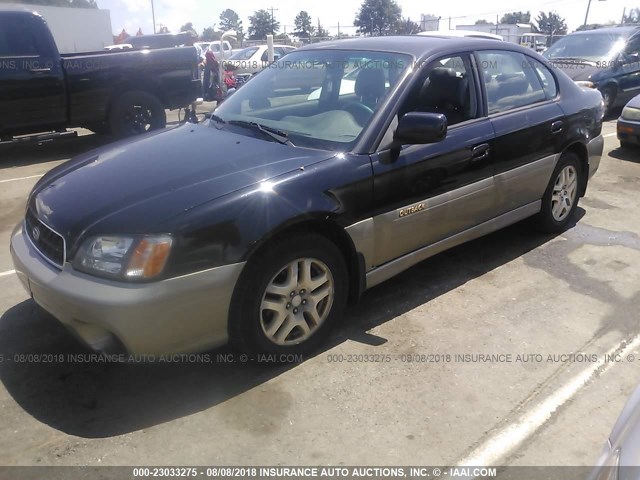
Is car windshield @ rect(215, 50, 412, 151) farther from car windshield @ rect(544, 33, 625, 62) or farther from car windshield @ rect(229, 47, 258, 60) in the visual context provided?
car windshield @ rect(229, 47, 258, 60)

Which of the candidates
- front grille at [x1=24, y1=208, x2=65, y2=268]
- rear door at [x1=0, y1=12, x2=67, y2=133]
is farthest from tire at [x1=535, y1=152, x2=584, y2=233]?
rear door at [x1=0, y1=12, x2=67, y2=133]

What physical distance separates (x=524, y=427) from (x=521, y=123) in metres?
2.41

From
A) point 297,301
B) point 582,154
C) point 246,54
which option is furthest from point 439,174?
point 246,54

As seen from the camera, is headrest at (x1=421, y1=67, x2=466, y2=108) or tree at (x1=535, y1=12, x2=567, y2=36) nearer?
headrest at (x1=421, y1=67, x2=466, y2=108)

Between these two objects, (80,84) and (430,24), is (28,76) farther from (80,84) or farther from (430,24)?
(430,24)

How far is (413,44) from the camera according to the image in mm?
3912

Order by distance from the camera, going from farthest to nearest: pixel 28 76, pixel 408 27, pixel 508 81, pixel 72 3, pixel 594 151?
pixel 408 27
pixel 72 3
pixel 28 76
pixel 594 151
pixel 508 81

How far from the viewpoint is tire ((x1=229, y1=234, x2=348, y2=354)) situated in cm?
286

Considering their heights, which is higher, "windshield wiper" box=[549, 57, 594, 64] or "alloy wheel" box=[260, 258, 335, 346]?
"windshield wiper" box=[549, 57, 594, 64]

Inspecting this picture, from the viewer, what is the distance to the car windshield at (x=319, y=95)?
349cm

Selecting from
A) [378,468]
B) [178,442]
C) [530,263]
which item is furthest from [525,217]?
[178,442]

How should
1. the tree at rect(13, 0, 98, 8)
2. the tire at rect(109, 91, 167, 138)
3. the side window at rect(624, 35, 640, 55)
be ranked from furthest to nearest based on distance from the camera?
1. the tree at rect(13, 0, 98, 8)
2. the side window at rect(624, 35, 640, 55)
3. the tire at rect(109, 91, 167, 138)

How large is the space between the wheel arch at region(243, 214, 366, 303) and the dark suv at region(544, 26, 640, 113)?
8738 mm

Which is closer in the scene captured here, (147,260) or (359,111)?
(147,260)
